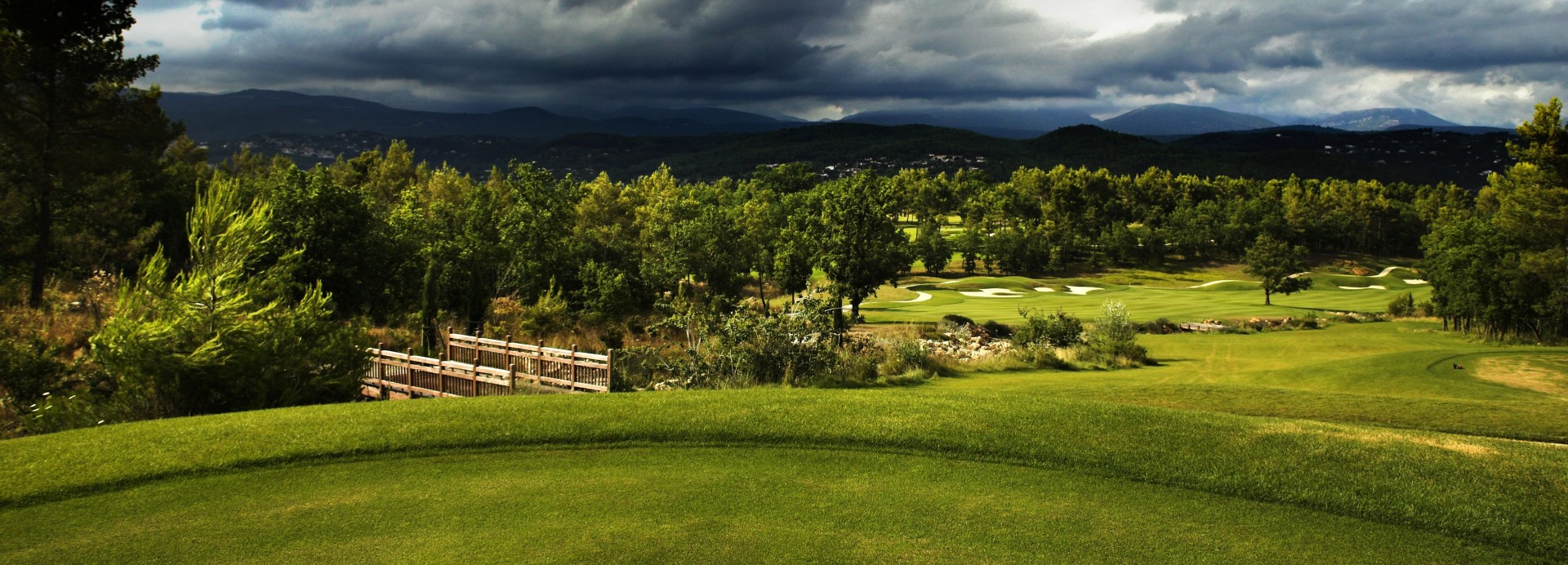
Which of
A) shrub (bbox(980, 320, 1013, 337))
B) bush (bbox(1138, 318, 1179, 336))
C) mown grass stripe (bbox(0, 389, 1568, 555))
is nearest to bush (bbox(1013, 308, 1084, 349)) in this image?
shrub (bbox(980, 320, 1013, 337))

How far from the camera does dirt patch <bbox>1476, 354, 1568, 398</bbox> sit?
57.9 feet

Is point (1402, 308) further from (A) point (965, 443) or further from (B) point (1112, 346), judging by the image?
(A) point (965, 443)

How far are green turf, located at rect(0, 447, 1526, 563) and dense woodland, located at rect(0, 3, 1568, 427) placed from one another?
5011 millimetres

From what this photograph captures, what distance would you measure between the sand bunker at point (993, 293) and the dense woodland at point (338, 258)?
7.78m

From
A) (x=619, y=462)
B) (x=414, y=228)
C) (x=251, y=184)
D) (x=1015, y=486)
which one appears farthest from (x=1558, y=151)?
(x=251, y=184)

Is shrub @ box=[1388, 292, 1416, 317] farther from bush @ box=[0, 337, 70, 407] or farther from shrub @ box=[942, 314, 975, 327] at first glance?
bush @ box=[0, 337, 70, 407]

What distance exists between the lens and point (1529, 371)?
63.3 ft

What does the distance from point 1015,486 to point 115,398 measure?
12.4m

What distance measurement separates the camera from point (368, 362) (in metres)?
14.2

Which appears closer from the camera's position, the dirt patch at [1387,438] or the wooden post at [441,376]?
the dirt patch at [1387,438]

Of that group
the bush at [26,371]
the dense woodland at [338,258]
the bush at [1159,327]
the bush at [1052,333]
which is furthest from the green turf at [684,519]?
the bush at [1159,327]

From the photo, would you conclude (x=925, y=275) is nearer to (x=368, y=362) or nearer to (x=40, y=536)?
(x=368, y=362)

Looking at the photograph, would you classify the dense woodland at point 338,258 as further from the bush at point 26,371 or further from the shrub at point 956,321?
the shrub at point 956,321

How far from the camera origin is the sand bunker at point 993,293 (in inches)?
2318
